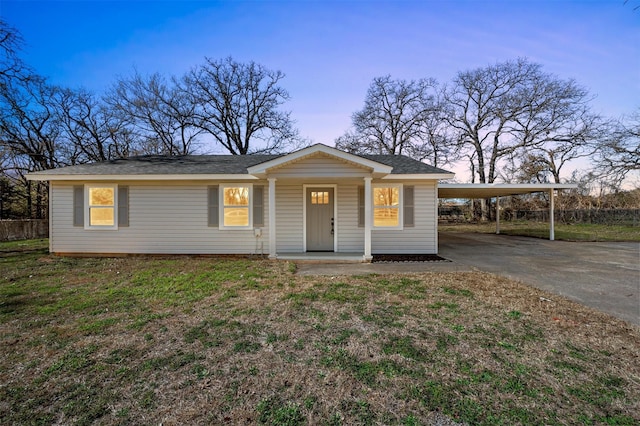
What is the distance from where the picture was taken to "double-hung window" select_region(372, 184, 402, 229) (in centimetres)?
864

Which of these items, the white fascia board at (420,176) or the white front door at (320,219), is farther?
the white front door at (320,219)

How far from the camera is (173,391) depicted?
2178 mm

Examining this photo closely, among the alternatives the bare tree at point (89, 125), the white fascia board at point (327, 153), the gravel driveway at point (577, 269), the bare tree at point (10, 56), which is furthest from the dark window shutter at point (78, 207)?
the bare tree at point (89, 125)

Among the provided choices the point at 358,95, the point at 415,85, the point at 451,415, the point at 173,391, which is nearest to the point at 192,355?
the point at 173,391

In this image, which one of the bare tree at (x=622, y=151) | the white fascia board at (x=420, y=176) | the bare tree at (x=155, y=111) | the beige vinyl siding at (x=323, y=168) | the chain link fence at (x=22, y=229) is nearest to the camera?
the beige vinyl siding at (x=323, y=168)

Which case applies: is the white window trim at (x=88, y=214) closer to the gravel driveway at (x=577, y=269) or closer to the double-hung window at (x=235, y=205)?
the double-hung window at (x=235, y=205)

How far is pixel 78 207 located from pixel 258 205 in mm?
5605

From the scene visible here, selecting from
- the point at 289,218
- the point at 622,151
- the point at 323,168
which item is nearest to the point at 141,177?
the point at 289,218

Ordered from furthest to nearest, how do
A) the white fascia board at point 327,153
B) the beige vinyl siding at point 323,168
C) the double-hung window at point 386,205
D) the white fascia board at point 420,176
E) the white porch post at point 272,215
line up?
the double-hung window at point 386,205, the white fascia board at point 420,176, the white porch post at point 272,215, the beige vinyl siding at point 323,168, the white fascia board at point 327,153

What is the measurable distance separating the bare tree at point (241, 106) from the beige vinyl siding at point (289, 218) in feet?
51.5

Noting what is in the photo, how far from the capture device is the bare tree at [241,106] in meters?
22.9

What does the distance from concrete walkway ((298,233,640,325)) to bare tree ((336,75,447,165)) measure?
16.0 metres

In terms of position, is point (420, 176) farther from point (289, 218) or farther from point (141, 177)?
point (141, 177)

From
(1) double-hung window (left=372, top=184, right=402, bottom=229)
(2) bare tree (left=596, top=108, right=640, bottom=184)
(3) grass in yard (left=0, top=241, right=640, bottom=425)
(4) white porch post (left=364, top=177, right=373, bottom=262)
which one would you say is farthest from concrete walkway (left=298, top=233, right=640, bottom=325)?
(2) bare tree (left=596, top=108, right=640, bottom=184)
